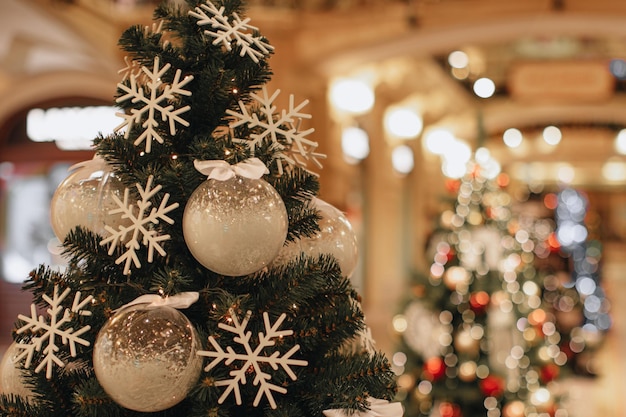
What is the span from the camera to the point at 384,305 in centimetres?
1026

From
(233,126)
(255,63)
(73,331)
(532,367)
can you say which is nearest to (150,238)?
(73,331)

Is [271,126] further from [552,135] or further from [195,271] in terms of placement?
[552,135]

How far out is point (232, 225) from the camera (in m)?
1.38

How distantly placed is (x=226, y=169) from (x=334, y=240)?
1.19ft

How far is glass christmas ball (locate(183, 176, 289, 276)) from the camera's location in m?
1.37

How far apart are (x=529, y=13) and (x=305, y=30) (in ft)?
6.29

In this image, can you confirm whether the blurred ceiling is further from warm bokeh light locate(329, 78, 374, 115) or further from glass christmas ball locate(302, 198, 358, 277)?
glass christmas ball locate(302, 198, 358, 277)

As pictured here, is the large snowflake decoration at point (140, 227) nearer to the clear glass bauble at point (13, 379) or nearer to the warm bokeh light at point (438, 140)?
the clear glass bauble at point (13, 379)

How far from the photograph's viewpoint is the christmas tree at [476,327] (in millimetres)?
5270

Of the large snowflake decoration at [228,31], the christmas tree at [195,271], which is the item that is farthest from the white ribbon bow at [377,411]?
the large snowflake decoration at [228,31]

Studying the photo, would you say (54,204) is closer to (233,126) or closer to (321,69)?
(233,126)

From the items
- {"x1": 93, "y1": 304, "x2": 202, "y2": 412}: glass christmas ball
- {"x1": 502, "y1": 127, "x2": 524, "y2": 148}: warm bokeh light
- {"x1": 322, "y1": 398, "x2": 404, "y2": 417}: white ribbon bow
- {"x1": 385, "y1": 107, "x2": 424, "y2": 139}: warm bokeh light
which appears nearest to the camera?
{"x1": 93, "y1": 304, "x2": 202, "y2": 412}: glass christmas ball

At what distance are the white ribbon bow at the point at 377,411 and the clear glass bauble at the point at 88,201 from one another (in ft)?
1.74

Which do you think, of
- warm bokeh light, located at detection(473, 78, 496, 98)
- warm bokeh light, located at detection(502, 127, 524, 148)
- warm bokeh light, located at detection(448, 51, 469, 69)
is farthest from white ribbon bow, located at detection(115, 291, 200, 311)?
warm bokeh light, located at detection(502, 127, 524, 148)
